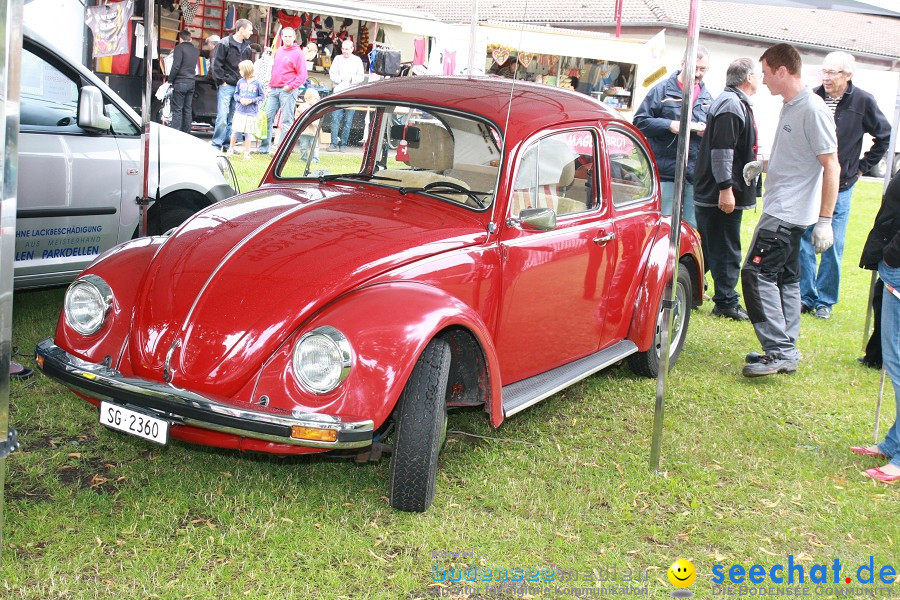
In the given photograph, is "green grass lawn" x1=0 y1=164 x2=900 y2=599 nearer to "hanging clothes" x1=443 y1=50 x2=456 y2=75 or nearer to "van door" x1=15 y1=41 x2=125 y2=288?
"van door" x1=15 y1=41 x2=125 y2=288

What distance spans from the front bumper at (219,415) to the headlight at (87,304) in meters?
0.34

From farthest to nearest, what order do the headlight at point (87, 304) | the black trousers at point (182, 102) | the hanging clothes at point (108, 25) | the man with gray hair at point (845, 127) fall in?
the black trousers at point (182, 102) → the man with gray hair at point (845, 127) → the hanging clothes at point (108, 25) → the headlight at point (87, 304)

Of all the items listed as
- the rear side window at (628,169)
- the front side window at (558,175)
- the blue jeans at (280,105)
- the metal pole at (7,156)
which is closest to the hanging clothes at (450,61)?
the blue jeans at (280,105)

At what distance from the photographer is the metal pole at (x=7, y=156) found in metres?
2.54

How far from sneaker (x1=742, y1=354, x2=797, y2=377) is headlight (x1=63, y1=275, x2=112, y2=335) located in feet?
13.8

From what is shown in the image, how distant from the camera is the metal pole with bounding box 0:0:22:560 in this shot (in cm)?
254

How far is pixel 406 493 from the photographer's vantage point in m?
3.78

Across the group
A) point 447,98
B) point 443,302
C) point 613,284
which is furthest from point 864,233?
point 443,302

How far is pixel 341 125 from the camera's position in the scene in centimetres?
508

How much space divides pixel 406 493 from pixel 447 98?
2.14 m

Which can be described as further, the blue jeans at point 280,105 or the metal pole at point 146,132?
the blue jeans at point 280,105

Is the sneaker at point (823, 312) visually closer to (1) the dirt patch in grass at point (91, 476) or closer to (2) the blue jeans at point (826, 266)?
(2) the blue jeans at point (826, 266)

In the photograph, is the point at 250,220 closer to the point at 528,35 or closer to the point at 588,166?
the point at 588,166

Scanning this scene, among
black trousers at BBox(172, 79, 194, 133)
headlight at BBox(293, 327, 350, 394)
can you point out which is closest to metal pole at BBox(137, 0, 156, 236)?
headlight at BBox(293, 327, 350, 394)
